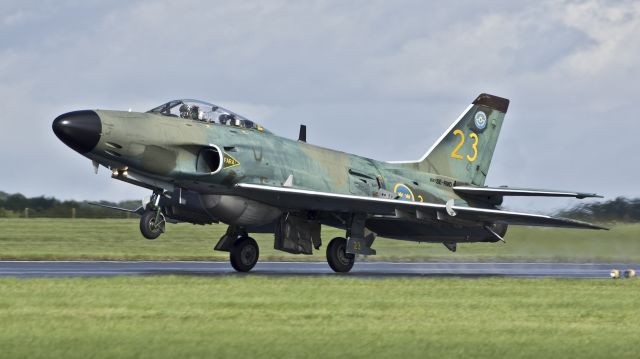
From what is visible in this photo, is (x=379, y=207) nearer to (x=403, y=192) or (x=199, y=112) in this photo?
(x=403, y=192)

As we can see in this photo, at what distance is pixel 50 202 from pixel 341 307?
39400mm

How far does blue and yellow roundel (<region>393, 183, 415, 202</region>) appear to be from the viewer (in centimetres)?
2573

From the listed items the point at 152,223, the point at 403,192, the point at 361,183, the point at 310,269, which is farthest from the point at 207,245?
the point at 152,223

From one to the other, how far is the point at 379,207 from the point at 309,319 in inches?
369

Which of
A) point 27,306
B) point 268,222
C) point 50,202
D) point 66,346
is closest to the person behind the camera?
point 66,346

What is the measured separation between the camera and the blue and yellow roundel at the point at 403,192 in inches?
1013

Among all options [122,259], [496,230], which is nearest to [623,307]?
[496,230]

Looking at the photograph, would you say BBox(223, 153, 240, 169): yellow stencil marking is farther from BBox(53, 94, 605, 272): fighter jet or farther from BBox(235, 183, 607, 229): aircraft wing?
BBox(235, 183, 607, 229): aircraft wing

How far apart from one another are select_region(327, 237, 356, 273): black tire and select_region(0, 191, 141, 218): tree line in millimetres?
28688

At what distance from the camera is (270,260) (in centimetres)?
3192

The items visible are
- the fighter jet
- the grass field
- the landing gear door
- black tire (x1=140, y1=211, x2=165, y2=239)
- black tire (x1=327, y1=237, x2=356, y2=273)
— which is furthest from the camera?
the grass field

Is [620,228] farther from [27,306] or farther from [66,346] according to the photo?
[66,346]

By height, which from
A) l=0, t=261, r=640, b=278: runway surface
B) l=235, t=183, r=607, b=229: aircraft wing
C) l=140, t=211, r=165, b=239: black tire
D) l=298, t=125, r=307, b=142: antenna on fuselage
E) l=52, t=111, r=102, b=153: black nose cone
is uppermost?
l=298, t=125, r=307, b=142: antenna on fuselage

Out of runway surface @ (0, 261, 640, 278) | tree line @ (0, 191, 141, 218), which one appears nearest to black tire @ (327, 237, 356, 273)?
runway surface @ (0, 261, 640, 278)
